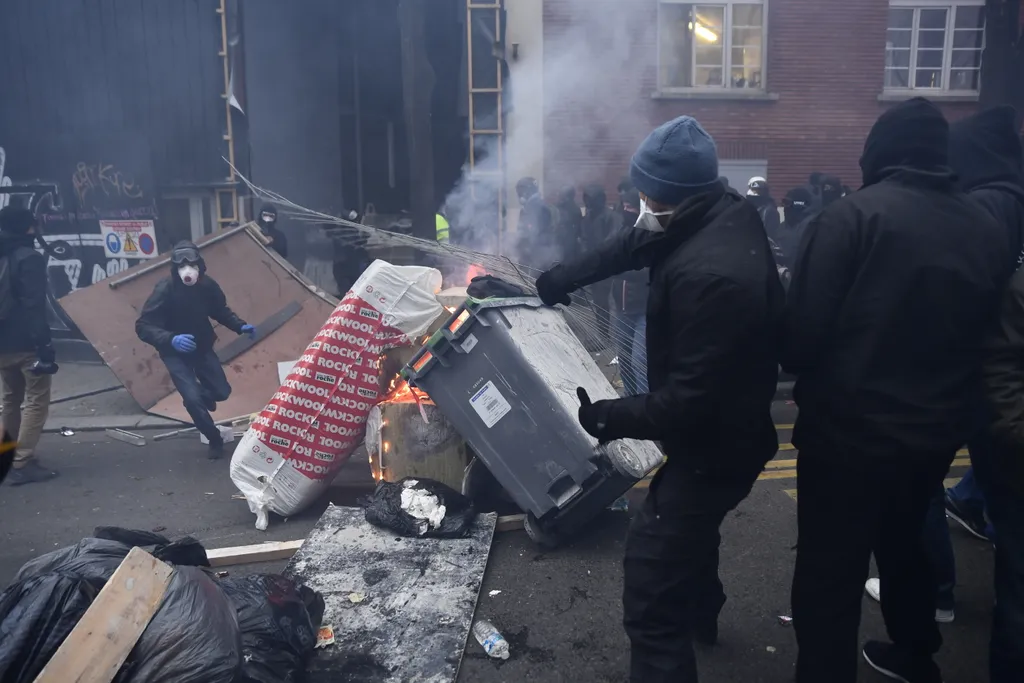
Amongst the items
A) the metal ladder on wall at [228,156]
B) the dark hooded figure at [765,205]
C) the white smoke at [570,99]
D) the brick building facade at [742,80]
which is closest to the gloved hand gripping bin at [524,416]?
the dark hooded figure at [765,205]

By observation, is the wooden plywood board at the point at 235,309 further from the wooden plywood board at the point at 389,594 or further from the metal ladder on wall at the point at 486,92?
the metal ladder on wall at the point at 486,92

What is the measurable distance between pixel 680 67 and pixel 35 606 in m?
12.8

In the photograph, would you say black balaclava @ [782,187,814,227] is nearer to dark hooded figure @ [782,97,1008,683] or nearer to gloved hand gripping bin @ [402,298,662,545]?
gloved hand gripping bin @ [402,298,662,545]

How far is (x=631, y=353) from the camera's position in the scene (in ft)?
19.9

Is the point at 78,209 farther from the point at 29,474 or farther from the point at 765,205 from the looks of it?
the point at 765,205

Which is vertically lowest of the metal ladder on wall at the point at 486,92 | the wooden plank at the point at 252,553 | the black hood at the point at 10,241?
the wooden plank at the point at 252,553

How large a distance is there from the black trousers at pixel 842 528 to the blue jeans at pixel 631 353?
102 inches

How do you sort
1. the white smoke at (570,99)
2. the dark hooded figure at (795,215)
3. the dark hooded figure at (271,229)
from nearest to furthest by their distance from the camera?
the dark hooded figure at (795,215) < the dark hooded figure at (271,229) < the white smoke at (570,99)

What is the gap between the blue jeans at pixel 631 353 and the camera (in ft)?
18.7

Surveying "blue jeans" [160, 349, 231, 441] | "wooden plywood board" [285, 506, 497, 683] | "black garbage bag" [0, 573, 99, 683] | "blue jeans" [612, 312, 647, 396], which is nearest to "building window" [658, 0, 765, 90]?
"blue jeans" [612, 312, 647, 396]

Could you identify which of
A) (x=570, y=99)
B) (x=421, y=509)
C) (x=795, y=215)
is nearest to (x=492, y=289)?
(x=421, y=509)

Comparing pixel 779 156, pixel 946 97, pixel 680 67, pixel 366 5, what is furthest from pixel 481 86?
pixel 946 97

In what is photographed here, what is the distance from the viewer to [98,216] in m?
10.0

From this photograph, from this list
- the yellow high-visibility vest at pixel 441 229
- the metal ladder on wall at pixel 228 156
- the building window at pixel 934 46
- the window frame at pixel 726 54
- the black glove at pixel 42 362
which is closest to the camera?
the black glove at pixel 42 362
